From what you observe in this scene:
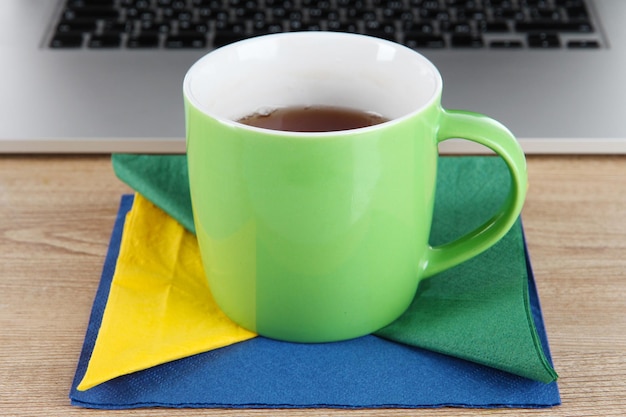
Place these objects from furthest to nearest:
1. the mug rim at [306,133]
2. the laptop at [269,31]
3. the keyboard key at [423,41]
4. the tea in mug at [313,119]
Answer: the keyboard key at [423,41] < the laptop at [269,31] < the tea in mug at [313,119] < the mug rim at [306,133]

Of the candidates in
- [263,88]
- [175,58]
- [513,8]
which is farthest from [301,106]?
[513,8]

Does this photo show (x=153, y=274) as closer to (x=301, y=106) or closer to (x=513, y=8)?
(x=301, y=106)

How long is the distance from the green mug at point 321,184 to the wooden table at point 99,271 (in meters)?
0.06

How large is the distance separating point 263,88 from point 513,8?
384 millimetres

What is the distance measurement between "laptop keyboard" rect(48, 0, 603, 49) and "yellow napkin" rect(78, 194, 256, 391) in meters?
0.24

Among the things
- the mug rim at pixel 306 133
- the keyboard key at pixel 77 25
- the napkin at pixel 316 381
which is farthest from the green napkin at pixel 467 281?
the keyboard key at pixel 77 25

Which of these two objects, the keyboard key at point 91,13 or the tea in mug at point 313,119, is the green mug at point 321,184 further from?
the keyboard key at point 91,13

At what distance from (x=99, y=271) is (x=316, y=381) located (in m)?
0.17

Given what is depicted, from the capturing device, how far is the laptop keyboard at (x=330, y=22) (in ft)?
2.32

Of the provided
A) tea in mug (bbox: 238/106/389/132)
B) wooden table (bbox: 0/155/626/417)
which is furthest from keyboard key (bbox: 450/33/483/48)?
tea in mug (bbox: 238/106/389/132)

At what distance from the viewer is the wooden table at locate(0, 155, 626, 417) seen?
403mm

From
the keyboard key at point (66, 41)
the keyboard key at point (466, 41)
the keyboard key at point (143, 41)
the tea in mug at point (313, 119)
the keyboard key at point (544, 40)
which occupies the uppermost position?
the tea in mug at point (313, 119)

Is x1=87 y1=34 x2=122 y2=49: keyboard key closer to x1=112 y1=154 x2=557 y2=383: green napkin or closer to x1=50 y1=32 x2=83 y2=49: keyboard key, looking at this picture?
x1=50 y1=32 x2=83 y2=49: keyboard key

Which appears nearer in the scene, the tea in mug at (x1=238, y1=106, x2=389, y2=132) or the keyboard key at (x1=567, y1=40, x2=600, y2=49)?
the tea in mug at (x1=238, y1=106, x2=389, y2=132)
